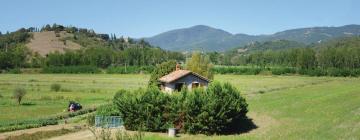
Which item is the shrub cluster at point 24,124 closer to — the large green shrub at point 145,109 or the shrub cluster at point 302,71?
the large green shrub at point 145,109

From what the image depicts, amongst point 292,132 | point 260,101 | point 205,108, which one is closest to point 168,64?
point 260,101

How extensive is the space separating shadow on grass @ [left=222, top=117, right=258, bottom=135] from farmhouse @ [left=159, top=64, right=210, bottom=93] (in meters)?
8.29

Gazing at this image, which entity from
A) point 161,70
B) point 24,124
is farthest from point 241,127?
point 24,124

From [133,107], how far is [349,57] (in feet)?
523

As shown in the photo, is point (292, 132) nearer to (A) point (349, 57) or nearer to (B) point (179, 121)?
(B) point (179, 121)

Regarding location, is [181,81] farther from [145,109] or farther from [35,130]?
[35,130]

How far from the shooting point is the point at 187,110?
44656 mm

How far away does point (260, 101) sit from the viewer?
69.1m

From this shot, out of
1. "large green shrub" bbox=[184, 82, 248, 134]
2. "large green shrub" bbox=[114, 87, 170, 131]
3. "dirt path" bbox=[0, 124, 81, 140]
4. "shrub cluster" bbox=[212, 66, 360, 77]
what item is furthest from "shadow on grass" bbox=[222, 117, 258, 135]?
"shrub cluster" bbox=[212, 66, 360, 77]

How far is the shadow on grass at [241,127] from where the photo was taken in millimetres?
45594

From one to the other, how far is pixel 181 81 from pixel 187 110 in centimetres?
1137

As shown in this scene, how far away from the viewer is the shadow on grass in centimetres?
4559

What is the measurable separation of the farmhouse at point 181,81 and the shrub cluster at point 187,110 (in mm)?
7914

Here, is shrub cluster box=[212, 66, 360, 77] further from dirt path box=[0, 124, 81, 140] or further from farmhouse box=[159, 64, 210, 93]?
dirt path box=[0, 124, 81, 140]
